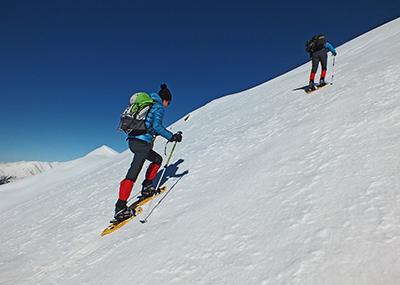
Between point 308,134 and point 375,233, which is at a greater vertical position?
point 308,134

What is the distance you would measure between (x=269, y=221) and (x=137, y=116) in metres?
2.61

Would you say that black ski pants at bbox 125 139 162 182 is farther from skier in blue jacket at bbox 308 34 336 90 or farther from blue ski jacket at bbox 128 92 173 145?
skier in blue jacket at bbox 308 34 336 90

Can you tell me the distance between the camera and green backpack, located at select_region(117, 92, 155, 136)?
3570mm

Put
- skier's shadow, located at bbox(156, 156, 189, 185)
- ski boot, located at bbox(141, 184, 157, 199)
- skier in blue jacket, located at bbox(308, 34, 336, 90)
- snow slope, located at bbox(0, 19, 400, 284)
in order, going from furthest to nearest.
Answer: skier in blue jacket, located at bbox(308, 34, 336, 90) < skier's shadow, located at bbox(156, 156, 189, 185) < ski boot, located at bbox(141, 184, 157, 199) < snow slope, located at bbox(0, 19, 400, 284)

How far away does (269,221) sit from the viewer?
2133mm

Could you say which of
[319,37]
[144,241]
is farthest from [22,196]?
[319,37]

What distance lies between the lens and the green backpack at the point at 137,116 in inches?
141

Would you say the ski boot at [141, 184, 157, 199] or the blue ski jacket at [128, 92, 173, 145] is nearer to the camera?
the blue ski jacket at [128, 92, 173, 145]

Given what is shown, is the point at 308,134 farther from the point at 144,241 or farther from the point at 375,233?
the point at 144,241

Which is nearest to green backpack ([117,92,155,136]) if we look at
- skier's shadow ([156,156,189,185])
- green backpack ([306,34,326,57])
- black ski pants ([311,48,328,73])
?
skier's shadow ([156,156,189,185])

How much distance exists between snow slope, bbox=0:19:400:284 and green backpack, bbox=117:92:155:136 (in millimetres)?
1357

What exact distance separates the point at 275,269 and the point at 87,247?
2938 mm

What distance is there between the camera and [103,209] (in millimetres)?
4574

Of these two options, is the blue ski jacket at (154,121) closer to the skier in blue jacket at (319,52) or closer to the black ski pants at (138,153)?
the black ski pants at (138,153)
